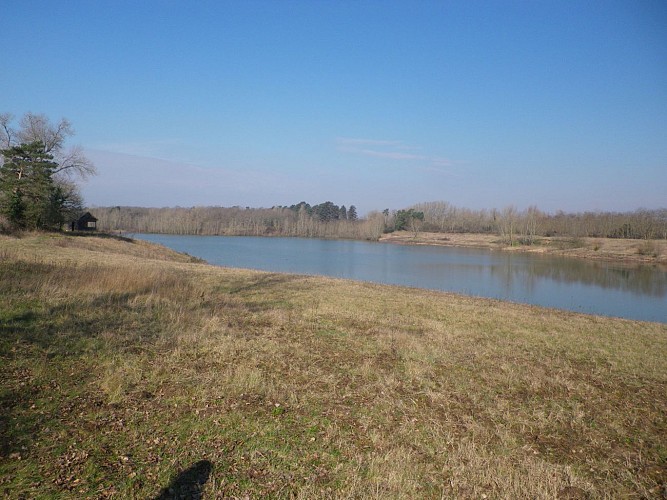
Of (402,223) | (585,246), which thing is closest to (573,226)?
(585,246)

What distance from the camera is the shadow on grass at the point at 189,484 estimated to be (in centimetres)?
318

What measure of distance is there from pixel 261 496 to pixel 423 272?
2970cm

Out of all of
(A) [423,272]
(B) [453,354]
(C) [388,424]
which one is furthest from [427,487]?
(A) [423,272]

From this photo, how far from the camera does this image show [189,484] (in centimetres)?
331

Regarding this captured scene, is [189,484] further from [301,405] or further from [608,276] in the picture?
[608,276]

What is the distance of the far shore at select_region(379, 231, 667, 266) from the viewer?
50.9 metres

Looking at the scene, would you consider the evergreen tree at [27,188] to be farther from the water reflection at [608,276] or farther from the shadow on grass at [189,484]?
the water reflection at [608,276]

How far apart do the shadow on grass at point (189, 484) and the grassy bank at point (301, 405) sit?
22 millimetres

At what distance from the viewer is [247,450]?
3.87 m

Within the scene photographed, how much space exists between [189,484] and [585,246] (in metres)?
68.3

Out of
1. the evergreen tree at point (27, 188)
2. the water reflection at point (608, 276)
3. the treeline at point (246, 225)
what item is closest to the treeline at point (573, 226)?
the treeline at point (246, 225)

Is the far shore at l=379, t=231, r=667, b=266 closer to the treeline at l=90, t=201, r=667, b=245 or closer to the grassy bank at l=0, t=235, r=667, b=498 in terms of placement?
the treeline at l=90, t=201, r=667, b=245

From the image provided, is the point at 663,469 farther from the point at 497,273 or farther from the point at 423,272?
the point at 497,273

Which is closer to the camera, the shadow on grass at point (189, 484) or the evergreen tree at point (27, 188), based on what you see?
the shadow on grass at point (189, 484)
